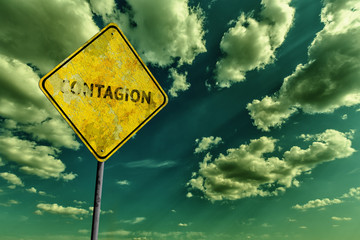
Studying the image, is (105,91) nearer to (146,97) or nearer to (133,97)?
(133,97)

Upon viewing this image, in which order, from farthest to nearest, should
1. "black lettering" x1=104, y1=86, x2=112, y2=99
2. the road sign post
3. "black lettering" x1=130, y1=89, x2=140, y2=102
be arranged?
"black lettering" x1=130, y1=89, x2=140, y2=102, "black lettering" x1=104, y1=86, x2=112, y2=99, the road sign post

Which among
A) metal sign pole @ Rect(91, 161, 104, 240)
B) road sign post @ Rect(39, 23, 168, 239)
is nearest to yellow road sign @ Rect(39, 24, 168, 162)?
road sign post @ Rect(39, 23, 168, 239)

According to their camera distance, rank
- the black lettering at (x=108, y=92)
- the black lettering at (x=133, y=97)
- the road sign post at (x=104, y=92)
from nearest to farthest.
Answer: the road sign post at (x=104, y=92), the black lettering at (x=108, y=92), the black lettering at (x=133, y=97)

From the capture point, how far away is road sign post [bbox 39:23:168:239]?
8.75 ft

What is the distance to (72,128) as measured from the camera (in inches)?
103

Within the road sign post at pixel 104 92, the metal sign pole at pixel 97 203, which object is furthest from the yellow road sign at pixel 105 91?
the metal sign pole at pixel 97 203

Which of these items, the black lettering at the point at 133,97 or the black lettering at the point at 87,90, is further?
the black lettering at the point at 133,97

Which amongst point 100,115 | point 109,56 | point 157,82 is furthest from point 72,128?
point 157,82

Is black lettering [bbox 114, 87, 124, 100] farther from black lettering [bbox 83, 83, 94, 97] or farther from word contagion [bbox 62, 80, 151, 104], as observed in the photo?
black lettering [bbox 83, 83, 94, 97]

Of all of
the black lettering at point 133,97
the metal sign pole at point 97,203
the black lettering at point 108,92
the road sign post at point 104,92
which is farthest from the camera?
the black lettering at point 133,97

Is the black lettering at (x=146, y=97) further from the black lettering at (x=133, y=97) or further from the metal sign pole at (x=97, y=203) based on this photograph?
the metal sign pole at (x=97, y=203)

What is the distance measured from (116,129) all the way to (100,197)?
2.61 feet

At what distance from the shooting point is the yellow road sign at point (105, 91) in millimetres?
2676

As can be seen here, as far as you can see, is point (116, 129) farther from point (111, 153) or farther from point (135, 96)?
point (135, 96)
